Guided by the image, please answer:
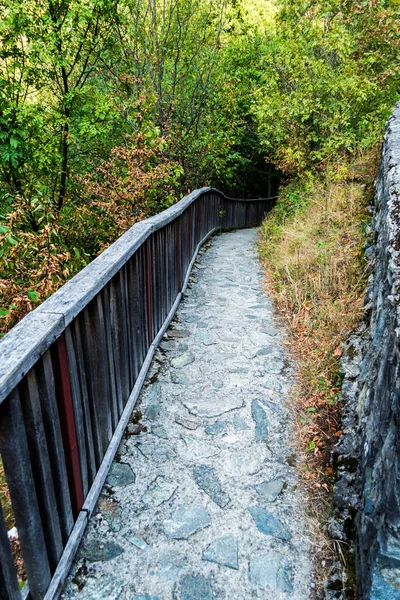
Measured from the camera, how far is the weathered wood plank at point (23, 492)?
4.91 ft

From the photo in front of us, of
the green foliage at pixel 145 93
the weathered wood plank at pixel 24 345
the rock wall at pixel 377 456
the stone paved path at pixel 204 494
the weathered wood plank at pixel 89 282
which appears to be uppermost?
the green foliage at pixel 145 93

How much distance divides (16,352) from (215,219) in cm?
1091

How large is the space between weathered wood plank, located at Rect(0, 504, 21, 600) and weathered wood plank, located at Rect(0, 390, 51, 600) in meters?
0.16

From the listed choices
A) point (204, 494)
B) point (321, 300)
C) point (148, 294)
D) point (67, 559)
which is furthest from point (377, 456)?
point (321, 300)

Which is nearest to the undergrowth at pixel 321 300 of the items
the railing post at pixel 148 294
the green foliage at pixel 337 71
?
the green foliage at pixel 337 71

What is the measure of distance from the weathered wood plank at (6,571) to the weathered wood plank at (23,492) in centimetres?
16

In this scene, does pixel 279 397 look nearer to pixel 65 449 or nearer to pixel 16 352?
pixel 65 449

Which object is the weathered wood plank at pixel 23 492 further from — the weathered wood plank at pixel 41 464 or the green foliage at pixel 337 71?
the green foliage at pixel 337 71

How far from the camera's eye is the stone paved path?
2094mm

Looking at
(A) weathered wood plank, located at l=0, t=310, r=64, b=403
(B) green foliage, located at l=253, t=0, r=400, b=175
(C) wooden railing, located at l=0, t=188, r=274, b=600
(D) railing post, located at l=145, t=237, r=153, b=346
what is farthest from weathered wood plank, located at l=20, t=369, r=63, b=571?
(B) green foliage, located at l=253, t=0, r=400, b=175

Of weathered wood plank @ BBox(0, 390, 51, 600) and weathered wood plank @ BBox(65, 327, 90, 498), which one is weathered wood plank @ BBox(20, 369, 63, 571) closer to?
weathered wood plank @ BBox(0, 390, 51, 600)

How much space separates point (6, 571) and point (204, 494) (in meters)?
1.40

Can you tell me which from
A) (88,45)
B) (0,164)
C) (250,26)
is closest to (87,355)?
(0,164)

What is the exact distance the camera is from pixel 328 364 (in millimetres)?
3750
